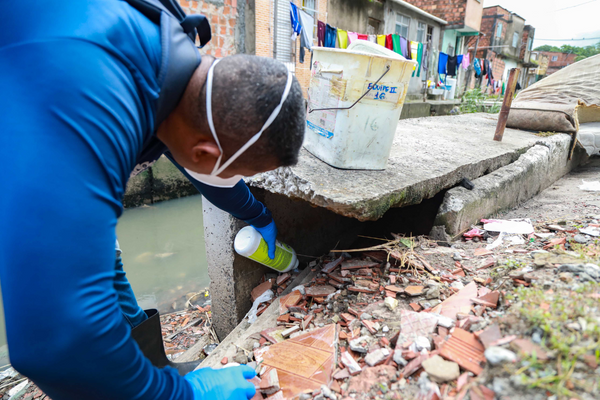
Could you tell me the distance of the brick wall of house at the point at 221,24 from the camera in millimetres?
7934

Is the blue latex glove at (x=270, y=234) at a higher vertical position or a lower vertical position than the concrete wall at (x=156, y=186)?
higher

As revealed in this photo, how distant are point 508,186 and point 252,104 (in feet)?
8.92

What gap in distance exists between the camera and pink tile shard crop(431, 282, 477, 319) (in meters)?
1.48

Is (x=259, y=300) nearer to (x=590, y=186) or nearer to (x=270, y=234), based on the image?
(x=270, y=234)

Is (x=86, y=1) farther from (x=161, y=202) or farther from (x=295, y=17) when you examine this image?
(x=295, y=17)

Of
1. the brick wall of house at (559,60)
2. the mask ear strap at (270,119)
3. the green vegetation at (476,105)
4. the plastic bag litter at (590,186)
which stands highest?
the brick wall of house at (559,60)

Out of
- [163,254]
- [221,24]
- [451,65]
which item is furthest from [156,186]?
[451,65]

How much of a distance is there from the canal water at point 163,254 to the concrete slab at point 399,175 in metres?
2.54

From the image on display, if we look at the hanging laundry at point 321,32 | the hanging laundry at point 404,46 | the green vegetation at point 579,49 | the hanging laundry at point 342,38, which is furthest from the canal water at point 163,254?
the green vegetation at point 579,49

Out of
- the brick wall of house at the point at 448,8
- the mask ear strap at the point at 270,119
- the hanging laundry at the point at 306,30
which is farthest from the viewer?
the brick wall of house at the point at 448,8

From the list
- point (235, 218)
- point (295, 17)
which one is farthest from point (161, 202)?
point (235, 218)

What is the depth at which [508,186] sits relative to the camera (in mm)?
2949

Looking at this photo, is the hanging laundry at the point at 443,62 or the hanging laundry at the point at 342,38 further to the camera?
the hanging laundry at the point at 443,62

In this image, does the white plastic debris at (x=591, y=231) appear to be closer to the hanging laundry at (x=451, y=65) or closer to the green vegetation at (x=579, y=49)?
the hanging laundry at (x=451, y=65)
